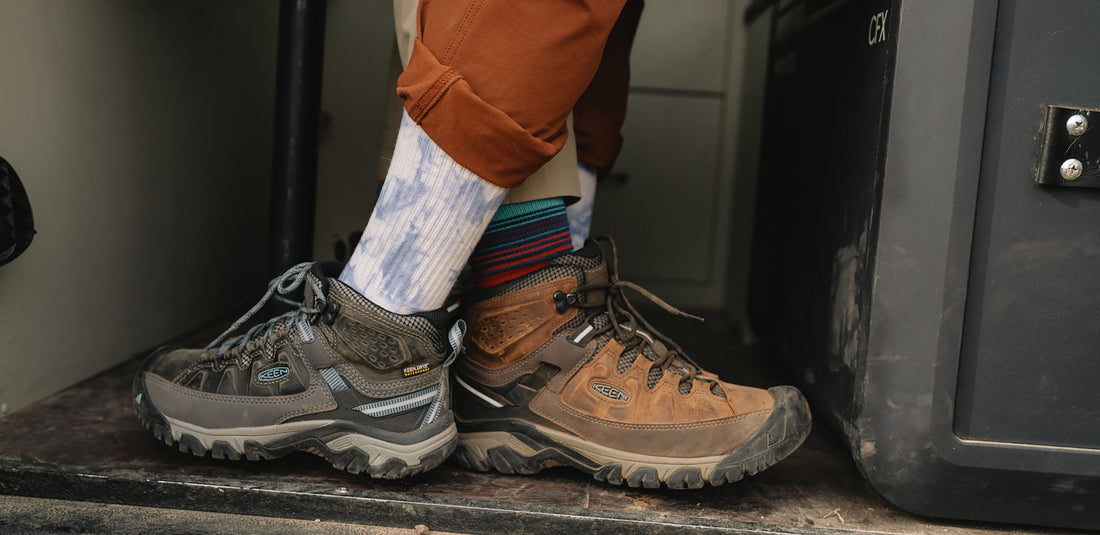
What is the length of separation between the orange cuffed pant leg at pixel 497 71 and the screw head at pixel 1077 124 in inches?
15.7

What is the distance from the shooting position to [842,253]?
2.51 feet

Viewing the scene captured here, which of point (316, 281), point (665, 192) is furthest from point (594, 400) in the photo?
point (665, 192)

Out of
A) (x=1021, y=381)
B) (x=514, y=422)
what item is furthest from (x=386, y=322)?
(x=1021, y=381)

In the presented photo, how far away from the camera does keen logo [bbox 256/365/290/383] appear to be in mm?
715

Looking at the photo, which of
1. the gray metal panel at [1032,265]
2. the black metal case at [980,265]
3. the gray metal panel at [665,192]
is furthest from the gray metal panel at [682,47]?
the gray metal panel at [1032,265]

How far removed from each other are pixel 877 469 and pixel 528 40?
0.50m

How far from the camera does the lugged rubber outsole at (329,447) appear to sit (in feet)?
2.24

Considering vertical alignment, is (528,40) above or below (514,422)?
above

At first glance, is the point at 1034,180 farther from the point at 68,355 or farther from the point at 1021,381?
the point at 68,355

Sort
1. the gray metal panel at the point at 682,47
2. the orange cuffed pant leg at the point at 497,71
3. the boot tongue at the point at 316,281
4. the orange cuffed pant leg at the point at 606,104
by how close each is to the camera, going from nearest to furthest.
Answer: the orange cuffed pant leg at the point at 497,71
the boot tongue at the point at 316,281
the orange cuffed pant leg at the point at 606,104
the gray metal panel at the point at 682,47

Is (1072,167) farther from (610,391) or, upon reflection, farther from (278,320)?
(278,320)

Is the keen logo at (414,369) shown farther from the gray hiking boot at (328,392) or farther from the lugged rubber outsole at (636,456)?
the lugged rubber outsole at (636,456)

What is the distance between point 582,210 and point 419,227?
0.30 meters

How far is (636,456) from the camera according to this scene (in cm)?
72
